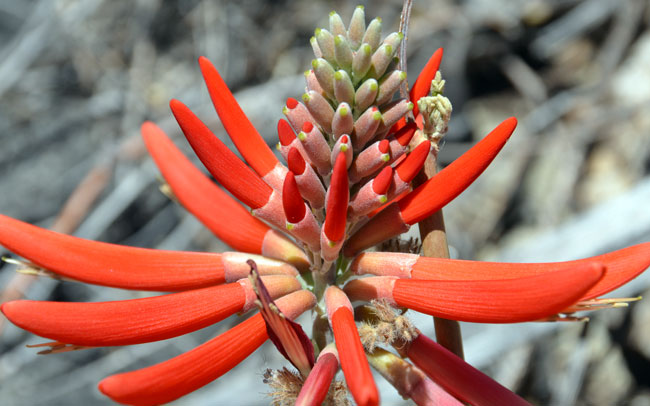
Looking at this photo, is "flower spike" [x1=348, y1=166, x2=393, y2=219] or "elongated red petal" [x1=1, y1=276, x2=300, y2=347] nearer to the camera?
"elongated red petal" [x1=1, y1=276, x2=300, y2=347]

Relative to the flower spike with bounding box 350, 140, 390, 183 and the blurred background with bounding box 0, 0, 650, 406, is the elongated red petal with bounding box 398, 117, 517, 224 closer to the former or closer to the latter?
the flower spike with bounding box 350, 140, 390, 183

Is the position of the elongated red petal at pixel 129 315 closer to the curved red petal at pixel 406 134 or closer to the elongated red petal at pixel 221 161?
the elongated red petal at pixel 221 161

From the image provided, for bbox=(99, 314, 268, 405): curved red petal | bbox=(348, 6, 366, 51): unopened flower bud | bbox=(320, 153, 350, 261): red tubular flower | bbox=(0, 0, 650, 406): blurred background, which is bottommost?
bbox=(99, 314, 268, 405): curved red petal

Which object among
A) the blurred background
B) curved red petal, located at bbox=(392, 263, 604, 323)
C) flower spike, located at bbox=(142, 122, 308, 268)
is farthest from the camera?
the blurred background

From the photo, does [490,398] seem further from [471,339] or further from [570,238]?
[570,238]

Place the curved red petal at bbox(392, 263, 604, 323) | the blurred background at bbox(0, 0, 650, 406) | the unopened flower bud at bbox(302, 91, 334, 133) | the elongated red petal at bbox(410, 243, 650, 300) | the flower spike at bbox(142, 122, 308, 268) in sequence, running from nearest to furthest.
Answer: the curved red petal at bbox(392, 263, 604, 323) < the elongated red petal at bbox(410, 243, 650, 300) < the unopened flower bud at bbox(302, 91, 334, 133) < the flower spike at bbox(142, 122, 308, 268) < the blurred background at bbox(0, 0, 650, 406)

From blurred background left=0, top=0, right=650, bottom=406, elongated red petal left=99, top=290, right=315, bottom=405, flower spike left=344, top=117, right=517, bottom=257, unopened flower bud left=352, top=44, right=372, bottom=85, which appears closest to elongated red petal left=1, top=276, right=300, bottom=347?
elongated red petal left=99, top=290, right=315, bottom=405

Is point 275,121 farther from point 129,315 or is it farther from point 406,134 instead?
point 129,315
